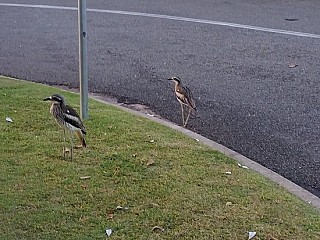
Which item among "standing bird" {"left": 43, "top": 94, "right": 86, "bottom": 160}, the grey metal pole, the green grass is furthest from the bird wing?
the grey metal pole

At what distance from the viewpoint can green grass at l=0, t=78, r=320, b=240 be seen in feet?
15.4

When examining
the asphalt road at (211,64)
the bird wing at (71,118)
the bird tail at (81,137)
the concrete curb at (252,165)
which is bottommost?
the asphalt road at (211,64)

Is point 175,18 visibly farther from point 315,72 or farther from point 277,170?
point 277,170

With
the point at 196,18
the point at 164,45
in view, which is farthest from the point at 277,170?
the point at 196,18

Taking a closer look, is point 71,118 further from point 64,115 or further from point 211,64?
point 211,64

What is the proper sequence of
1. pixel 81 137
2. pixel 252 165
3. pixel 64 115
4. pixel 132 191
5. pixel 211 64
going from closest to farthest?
pixel 132 191 < pixel 64 115 < pixel 81 137 < pixel 252 165 < pixel 211 64

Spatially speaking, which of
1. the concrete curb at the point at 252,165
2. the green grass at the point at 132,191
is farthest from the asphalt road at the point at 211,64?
the green grass at the point at 132,191

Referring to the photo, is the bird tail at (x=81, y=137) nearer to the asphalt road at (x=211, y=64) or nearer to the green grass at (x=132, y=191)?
the green grass at (x=132, y=191)

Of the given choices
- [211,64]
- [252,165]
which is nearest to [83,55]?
[252,165]

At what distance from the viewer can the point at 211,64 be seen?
33.6ft

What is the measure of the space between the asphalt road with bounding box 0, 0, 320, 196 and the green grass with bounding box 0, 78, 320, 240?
75 cm

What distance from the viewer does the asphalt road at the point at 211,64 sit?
711 cm

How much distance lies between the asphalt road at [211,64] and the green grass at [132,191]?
75 cm

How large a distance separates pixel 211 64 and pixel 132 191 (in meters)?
5.24
